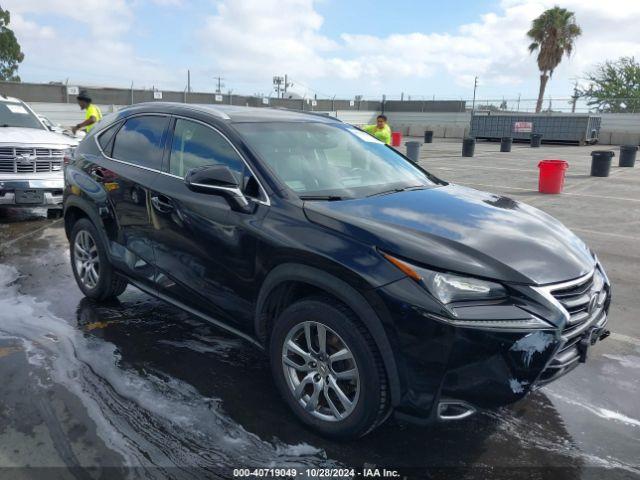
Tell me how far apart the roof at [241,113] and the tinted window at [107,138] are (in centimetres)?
30

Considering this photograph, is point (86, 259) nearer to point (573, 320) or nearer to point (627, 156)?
point (573, 320)

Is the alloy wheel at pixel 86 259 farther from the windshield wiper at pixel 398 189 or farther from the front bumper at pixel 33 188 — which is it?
the front bumper at pixel 33 188

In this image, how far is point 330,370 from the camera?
2.87 m

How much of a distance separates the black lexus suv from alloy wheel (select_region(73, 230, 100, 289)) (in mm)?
435

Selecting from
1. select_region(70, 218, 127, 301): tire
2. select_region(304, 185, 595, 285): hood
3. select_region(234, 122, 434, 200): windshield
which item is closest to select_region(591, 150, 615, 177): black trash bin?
select_region(234, 122, 434, 200): windshield

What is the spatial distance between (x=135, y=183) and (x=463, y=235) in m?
2.49

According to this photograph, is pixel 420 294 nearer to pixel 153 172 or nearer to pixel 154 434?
pixel 154 434

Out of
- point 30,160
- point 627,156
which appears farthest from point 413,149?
point 30,160

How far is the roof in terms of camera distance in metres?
3.76

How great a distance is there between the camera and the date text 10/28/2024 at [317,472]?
269 cm

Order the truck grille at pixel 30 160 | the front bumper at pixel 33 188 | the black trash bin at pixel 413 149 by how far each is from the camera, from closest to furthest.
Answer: the front bumper at pixel 33 188, the truck grille at pixel 30 160, the black trash bin at pixel 413 149

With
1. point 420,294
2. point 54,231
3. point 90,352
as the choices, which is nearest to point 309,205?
point 420,294

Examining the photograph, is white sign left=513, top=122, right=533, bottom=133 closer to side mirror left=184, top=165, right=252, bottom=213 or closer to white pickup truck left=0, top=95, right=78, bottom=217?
white pickup truck left=0, top=95, right=78, bottom=217

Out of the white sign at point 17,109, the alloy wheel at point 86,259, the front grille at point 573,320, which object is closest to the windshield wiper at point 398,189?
the front grille at point 573,320
